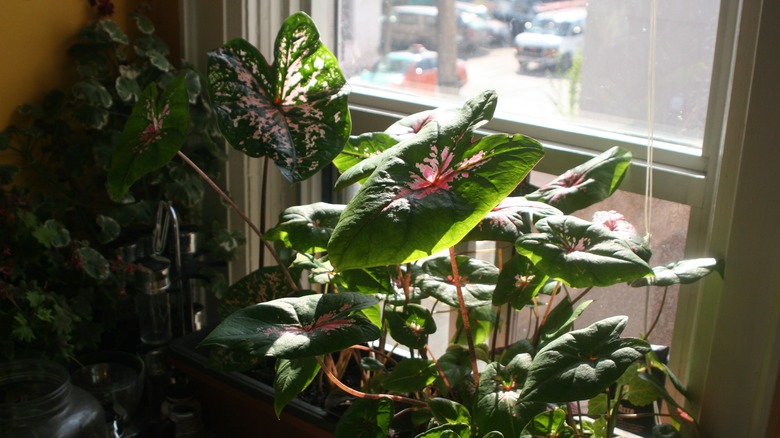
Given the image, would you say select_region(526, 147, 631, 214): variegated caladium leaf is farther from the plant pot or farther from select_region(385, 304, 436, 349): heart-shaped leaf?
the plant pot

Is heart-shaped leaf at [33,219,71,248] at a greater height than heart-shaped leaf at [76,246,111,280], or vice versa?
heart-shaped leaf at [33,219,71,248]

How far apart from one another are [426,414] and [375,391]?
139 millimetres

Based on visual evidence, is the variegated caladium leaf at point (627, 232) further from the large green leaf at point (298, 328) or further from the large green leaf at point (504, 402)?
the large green leaf at point (298, 328)

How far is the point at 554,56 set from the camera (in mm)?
1269

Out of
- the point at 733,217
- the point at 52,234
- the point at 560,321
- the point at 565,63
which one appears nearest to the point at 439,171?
the point at 560,321

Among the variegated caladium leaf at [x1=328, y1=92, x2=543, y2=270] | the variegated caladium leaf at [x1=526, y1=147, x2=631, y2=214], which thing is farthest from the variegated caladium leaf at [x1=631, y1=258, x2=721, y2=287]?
the variegated caladium leaf at [x1=328, y1=92, x2=543, y2=270]

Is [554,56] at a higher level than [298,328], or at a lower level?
higher

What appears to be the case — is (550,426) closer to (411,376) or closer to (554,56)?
(411,376)

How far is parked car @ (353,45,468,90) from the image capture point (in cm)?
144

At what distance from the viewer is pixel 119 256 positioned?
4.80ft

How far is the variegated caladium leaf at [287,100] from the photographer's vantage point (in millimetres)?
1021

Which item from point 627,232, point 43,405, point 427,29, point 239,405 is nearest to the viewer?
point 627,232

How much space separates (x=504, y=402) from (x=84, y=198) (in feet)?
3.44

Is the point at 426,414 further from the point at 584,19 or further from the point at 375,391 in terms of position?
the point at 584,19
